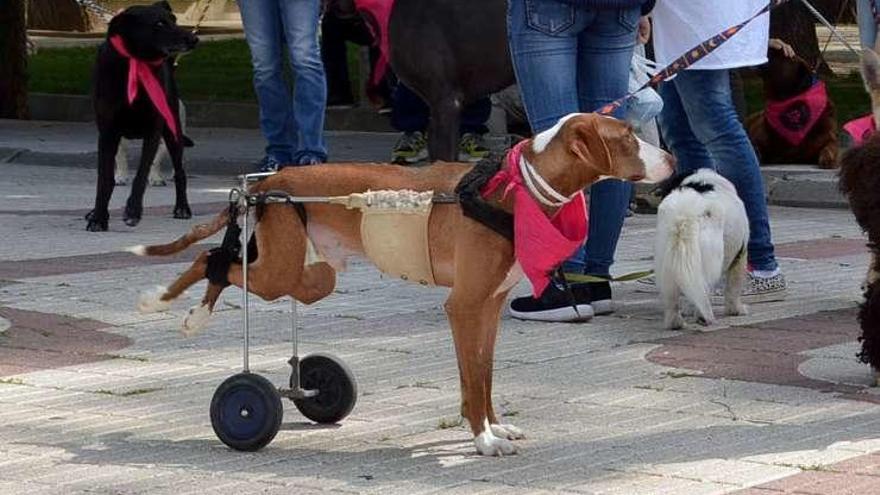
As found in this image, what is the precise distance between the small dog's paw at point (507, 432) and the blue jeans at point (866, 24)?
3.83m

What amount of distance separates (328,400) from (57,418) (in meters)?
0.89

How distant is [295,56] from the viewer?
10289 mm

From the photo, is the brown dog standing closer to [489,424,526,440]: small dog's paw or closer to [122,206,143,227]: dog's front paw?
[122,206,143,227]: dog's front paw

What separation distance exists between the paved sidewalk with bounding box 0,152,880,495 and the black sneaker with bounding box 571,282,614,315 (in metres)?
0.08

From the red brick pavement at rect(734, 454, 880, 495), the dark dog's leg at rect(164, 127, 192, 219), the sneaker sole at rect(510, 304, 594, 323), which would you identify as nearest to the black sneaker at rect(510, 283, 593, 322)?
the sneaker sole at rect(510, 304, 594, 323)

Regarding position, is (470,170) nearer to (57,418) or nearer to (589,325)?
(57,418)

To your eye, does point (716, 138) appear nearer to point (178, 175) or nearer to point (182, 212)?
point (178, 175)

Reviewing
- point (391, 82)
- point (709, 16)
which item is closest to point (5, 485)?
point (709, 16)

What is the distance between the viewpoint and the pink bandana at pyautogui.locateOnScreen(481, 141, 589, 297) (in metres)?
4.98

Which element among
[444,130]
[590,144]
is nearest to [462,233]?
[590,144]

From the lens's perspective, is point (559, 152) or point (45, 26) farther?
point (45, 26)

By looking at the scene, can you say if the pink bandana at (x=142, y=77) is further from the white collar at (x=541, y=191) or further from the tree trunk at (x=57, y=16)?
the tree trunk at (x=57, y=16)

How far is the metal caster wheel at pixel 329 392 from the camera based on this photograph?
18.1 ft

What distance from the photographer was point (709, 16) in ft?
24.4
